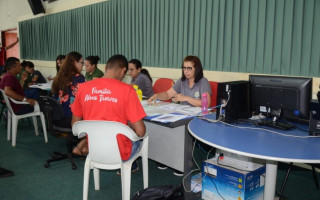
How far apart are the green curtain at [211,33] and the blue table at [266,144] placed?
1.59m

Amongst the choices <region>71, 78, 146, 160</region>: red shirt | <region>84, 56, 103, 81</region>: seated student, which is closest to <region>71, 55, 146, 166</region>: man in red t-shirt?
<region>71, 78, 146, 160</region>: red shirt

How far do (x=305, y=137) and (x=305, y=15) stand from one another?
1884 mm

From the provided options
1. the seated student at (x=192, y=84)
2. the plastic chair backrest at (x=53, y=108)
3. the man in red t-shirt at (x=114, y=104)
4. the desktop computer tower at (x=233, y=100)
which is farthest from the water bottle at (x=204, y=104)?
the plastic chair backrest at (x=53, y=108)

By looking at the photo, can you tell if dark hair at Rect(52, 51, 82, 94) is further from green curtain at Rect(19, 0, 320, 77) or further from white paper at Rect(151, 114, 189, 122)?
green curtain at Rect(19, 0, 320, 77)

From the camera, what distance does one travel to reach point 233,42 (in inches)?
154

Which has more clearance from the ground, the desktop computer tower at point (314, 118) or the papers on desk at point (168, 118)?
the desktop computer tower at point (314, 118)

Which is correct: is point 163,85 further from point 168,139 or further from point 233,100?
point 233,100

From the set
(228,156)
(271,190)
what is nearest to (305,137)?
(271,190)

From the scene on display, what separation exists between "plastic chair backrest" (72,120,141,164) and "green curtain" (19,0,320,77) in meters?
2.27

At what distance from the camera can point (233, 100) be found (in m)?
2.31

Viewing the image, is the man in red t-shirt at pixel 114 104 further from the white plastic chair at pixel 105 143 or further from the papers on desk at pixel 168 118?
the papers on desk at pixel 168 118

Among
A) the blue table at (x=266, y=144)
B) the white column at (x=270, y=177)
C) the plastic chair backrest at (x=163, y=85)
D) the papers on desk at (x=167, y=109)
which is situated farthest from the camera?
the plastic chair backrest at (x=163, y=85)

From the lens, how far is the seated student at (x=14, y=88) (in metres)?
4.05

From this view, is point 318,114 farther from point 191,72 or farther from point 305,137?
point 191,72
